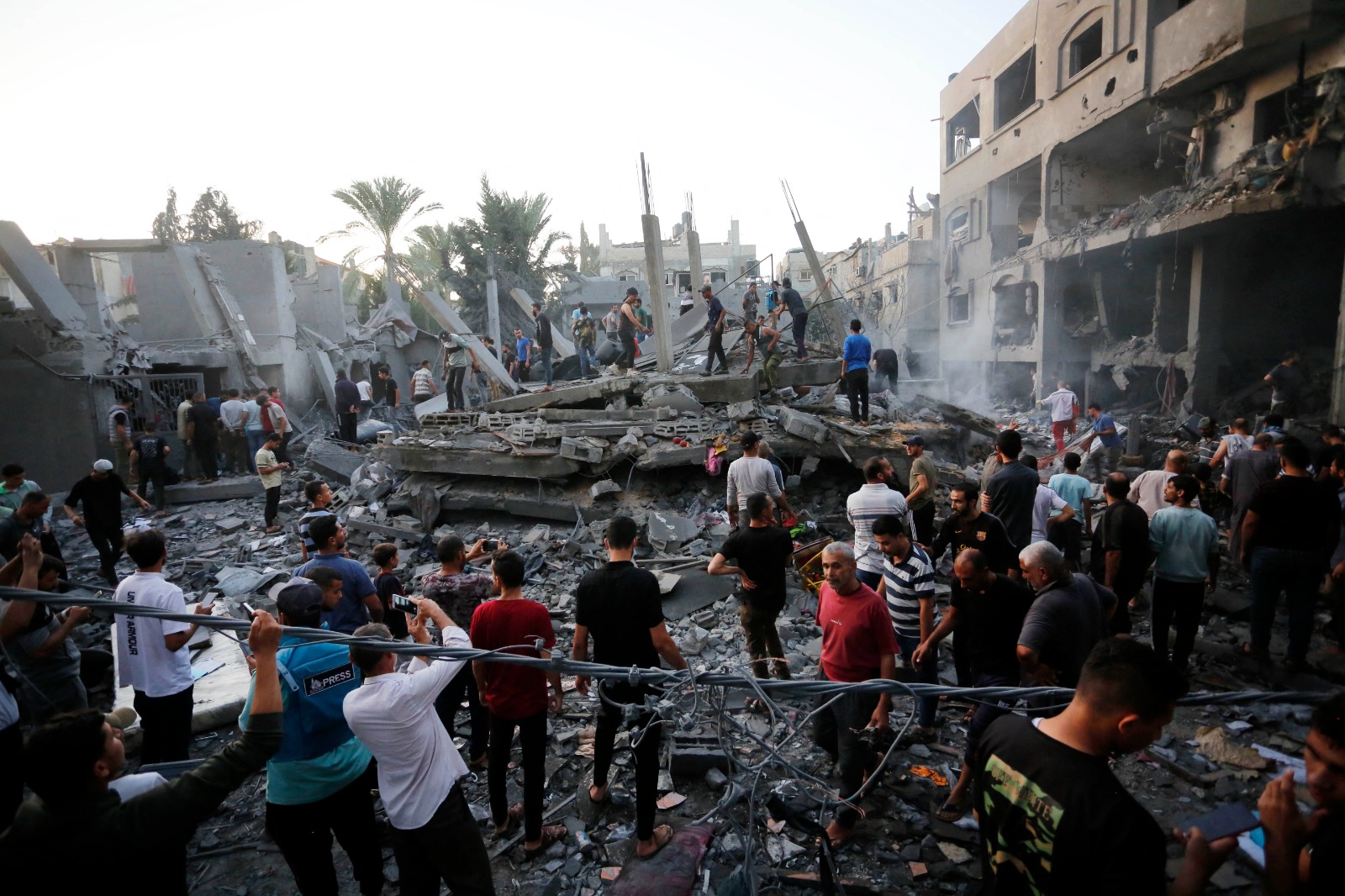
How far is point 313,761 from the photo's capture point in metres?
2.81

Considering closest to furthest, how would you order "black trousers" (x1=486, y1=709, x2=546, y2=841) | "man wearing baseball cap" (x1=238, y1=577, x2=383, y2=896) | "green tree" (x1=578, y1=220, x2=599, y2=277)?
"man wearing baseball cap" (x1=238, y1=577, x2=383, y2=896) → "black trousers" (x1=486, y1=709, x2=546, y2=841) → "green tree" (x1=578, y1=220, x2=599, y2=277)

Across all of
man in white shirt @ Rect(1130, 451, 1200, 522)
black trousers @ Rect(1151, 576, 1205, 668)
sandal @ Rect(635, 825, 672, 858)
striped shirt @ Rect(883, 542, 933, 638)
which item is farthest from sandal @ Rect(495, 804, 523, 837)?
man in white shirt @ Rect(1130, 451, 1200, 522)

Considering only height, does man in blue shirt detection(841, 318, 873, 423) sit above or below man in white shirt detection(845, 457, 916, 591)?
above

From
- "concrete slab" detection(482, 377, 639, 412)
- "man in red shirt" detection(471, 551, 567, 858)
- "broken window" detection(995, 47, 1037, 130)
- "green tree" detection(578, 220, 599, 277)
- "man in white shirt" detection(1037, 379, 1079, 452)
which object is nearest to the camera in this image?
"man in red shirt" detection(471, 551, 567, 858)

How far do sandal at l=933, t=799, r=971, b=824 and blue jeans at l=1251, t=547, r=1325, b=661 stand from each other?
124 inches

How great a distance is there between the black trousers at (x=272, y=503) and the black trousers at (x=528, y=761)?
7.99 meters

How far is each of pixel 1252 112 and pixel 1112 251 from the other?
4333mm

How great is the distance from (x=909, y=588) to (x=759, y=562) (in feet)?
3.12

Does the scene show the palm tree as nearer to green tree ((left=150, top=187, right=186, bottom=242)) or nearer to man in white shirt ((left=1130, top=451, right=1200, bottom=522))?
green tree ((left=150, top=187, right=186, bottom=242))

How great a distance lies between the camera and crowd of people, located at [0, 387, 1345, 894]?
1.72 meters

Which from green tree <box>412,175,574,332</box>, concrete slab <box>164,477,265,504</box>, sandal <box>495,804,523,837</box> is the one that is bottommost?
sandal <box>495,804,523,837</box>

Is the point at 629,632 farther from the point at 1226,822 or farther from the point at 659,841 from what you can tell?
the point at 1226,822

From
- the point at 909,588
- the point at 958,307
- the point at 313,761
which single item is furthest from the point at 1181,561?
the point at 958,307

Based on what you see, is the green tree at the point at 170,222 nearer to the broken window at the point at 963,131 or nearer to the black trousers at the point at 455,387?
the black trousers at the point at 455,387
